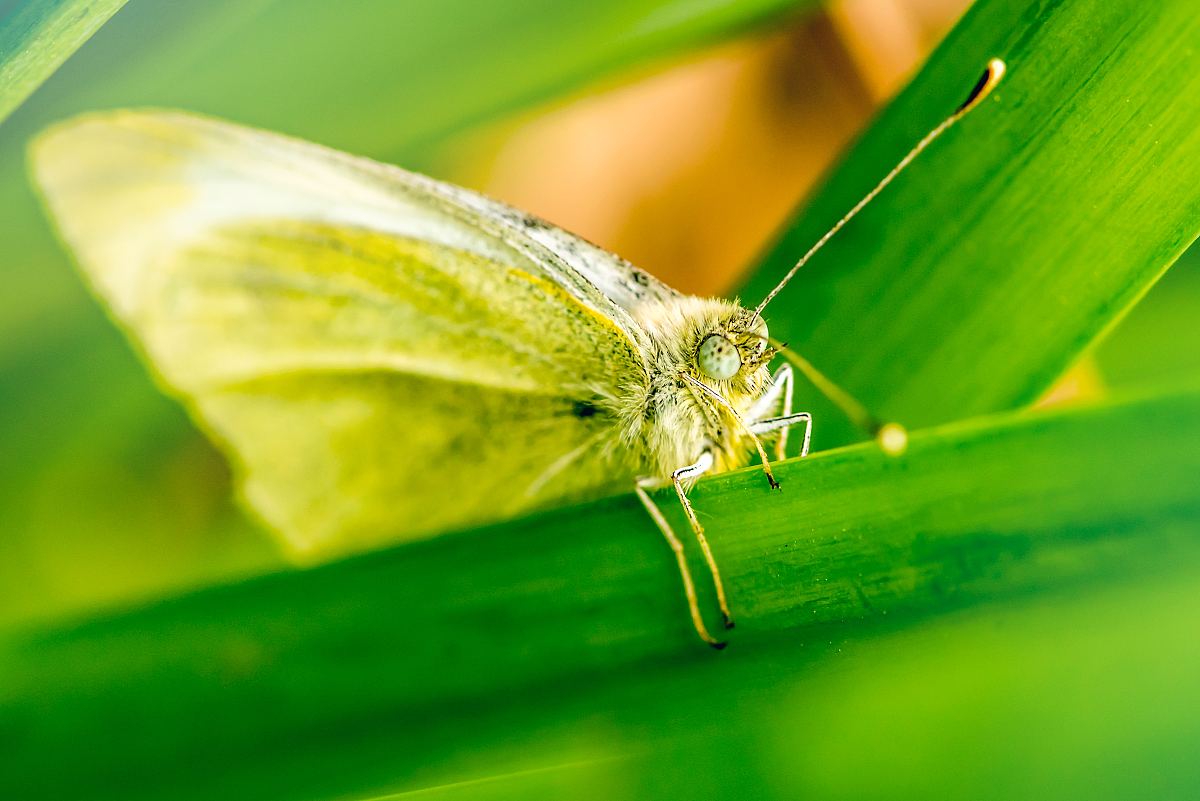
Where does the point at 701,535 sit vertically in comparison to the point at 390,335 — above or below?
below

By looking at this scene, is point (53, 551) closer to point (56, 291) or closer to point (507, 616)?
point (56, 291)

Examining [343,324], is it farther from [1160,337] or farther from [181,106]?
[1160,337]

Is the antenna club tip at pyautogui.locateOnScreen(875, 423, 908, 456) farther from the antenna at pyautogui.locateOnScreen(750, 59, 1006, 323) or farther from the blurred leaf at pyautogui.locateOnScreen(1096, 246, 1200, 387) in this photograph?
the blurred leaf at pyautogui.locateOnScreen(1096, 246, 1200, 387)

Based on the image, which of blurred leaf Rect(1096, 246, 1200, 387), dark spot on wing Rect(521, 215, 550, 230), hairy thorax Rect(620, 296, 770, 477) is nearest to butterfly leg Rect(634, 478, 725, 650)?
hairy thorax Rect(620, 296, 770, 477)

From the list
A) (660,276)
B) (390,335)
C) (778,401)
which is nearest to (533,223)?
(390,335)

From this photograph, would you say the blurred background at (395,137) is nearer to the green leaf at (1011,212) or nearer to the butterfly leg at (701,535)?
the green leaf at (1011,212)

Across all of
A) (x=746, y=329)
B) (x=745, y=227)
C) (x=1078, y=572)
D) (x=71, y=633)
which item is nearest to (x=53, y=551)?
(x=71, y=633)

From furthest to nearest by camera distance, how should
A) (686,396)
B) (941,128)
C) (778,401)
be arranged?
(778,401), (686,396), (941,128)
